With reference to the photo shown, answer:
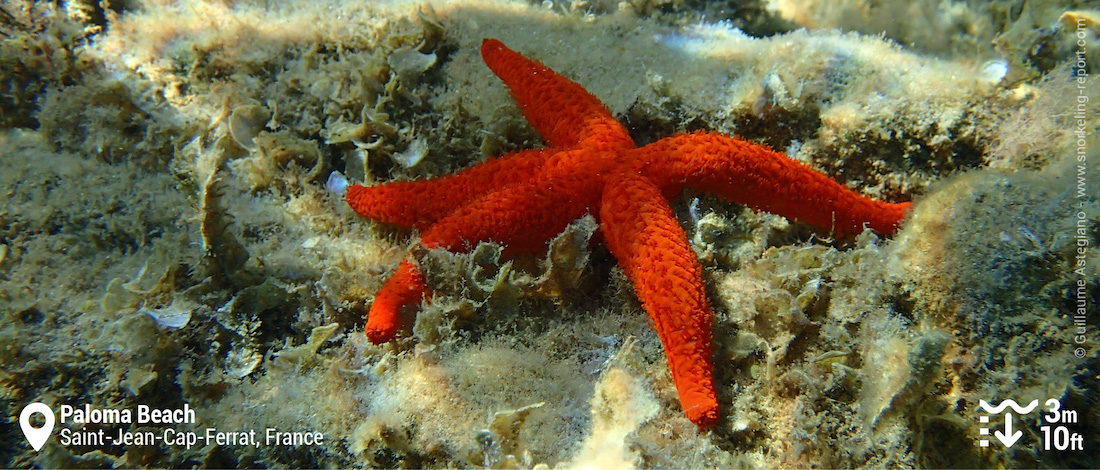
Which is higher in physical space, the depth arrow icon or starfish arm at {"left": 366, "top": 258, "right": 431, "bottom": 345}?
the depth arrow icon

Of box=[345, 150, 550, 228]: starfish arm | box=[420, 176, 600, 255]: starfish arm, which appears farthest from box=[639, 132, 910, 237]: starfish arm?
box=[345, 150, 550, 228]: starfish arm

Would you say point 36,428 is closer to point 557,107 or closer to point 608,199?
point 608,199

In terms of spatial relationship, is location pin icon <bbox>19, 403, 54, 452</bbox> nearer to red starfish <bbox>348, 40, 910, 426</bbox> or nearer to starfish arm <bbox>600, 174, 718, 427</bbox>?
red starfish <bbox>348, 40, 910, 426</bbox>

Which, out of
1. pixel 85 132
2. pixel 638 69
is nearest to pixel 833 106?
pixel 638 69

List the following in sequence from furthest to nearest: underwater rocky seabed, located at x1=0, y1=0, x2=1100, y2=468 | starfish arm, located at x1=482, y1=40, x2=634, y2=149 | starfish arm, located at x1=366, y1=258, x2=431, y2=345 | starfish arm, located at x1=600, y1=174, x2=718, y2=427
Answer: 1. starfish arm, located at x1=482, y1=40, x2=634, y2=149
2. starfish arm, located at x1=366, y1=258, x2=431, y2=345
3. starfish arm, located at x1=600, y1=174, x2=718, y2=427
4. underwater rocky seabed, located at x1=0, y1=0, x2=1100, y2=468

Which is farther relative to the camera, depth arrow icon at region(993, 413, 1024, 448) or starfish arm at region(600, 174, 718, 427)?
starfish arm at region(600, 174, 718, 427)

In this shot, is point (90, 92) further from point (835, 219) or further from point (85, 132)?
point (835, 219)

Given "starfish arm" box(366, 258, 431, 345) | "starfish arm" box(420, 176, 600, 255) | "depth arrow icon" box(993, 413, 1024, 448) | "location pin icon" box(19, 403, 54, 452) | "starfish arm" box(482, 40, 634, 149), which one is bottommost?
"location pin icon" box(19, 403, 54, 452)
